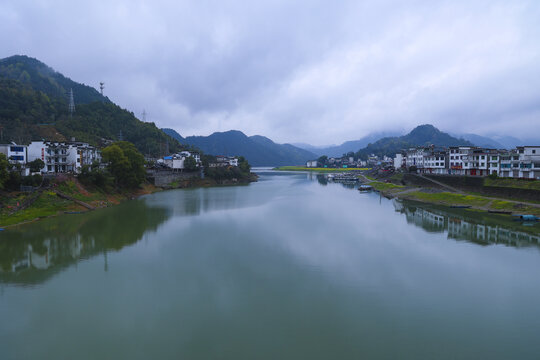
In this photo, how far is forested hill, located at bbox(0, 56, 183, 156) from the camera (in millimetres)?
48125

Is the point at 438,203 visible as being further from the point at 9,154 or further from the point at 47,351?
the point at 9,154

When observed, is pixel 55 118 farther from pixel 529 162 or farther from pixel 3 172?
pixel 529 162

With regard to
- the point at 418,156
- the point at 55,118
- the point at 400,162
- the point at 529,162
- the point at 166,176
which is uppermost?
the point at 55,118

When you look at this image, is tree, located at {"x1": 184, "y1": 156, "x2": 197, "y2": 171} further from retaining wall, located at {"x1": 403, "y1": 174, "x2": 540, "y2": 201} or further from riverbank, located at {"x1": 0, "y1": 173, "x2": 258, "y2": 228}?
retaining wall, located at {"x1": 403, "y1": 174, "x2": 540, "y2": 201}

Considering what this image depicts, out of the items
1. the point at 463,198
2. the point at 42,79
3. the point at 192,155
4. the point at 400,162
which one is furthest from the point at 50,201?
the point at 42,79

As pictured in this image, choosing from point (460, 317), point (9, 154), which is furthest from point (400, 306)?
point (9, 154)

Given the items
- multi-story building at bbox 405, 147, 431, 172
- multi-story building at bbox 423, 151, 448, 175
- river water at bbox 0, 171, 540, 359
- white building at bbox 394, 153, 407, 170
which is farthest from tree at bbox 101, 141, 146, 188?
white building at bbox 394, 153, 407, 170

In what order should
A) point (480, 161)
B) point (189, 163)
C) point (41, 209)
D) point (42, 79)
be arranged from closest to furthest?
point (41, 209), point (480, 161), point (189, 163), point (42, 79)

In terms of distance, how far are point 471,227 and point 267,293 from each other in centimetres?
1727

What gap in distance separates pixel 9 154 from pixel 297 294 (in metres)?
28.6

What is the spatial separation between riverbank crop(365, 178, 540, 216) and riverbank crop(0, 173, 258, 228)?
A: 106 feet

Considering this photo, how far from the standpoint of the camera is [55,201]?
22484 millimetres

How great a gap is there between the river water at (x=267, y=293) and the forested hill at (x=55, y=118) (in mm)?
39087

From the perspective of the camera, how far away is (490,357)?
6.62m
